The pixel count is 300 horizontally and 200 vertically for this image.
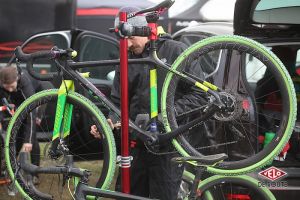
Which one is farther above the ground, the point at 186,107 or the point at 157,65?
the point at 157,65

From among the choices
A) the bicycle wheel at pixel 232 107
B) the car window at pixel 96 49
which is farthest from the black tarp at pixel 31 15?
the bicycle wheel at pixel 232 107

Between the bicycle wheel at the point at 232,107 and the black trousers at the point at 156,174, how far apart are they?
9.6 inches

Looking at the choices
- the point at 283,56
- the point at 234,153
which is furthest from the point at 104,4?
the point at 234,153

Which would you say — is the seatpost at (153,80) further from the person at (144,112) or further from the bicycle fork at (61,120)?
the bicycle fork at (61,120)

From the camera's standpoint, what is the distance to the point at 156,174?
11.1ft

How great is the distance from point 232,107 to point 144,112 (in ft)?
2.18

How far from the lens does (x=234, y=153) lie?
3416 millimetres

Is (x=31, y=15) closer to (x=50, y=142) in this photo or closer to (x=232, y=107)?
(x=50, y=142)

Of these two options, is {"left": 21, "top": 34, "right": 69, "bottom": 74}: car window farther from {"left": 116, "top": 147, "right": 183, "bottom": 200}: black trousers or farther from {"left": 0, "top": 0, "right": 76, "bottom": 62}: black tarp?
{"left": 116, "top": 147, "right": 183, "bottom": 200}: black trousers

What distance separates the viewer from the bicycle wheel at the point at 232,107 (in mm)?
2801

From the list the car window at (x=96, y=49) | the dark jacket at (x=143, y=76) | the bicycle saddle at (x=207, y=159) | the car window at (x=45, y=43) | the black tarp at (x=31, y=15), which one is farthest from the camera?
the black tarp at (x=31, y=15)

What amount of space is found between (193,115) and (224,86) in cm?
46

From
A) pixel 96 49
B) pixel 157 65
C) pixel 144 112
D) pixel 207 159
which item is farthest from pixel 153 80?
pixel 96 49

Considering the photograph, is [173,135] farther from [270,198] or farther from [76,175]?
[270,198]
